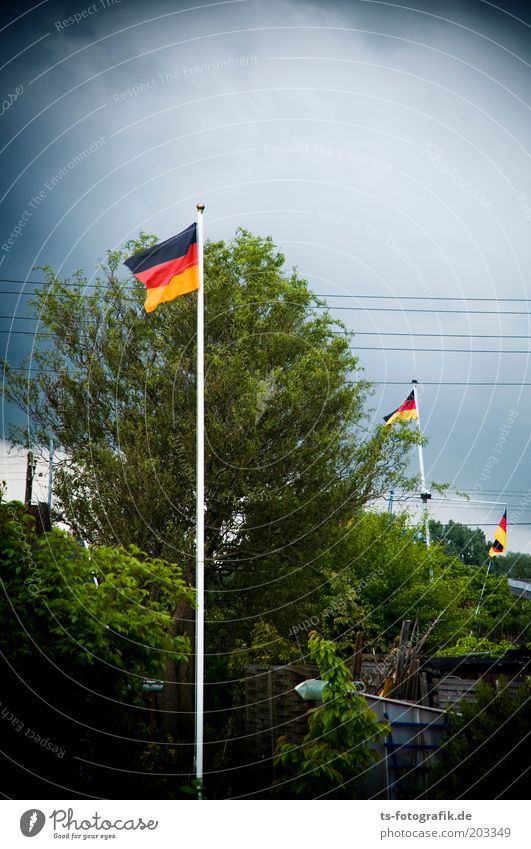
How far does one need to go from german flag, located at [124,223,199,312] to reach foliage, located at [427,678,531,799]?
715cm

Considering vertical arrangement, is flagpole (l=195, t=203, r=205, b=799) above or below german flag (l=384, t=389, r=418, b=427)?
below

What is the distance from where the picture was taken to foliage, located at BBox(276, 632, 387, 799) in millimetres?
8094

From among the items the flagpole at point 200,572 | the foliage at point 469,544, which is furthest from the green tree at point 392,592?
the foliage at point 469,544

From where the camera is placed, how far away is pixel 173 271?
11.8 m

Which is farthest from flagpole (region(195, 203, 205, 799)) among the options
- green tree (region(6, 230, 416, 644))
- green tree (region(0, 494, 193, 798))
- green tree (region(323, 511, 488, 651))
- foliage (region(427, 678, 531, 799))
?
green tree (region(323, 511, 488, 651))

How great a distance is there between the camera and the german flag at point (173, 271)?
38.5ft

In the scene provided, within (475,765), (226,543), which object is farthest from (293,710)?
(475,765)

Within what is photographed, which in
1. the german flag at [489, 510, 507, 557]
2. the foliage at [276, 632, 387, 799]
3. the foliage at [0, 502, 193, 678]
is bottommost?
the foliage at [276, 632, 387, 799]

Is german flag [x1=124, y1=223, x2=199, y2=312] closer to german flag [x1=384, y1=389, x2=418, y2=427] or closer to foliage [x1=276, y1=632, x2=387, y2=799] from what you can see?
foliage [x1=276, y1=632, x2=387, y2=799]

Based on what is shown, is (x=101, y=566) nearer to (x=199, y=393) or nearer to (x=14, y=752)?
(x=14, y=752)

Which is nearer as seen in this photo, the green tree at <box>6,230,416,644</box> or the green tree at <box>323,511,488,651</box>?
the green tree at <box>6,230,416,644</box>

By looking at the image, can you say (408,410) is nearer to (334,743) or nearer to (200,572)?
(200,572)

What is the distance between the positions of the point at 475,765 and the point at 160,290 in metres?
7.86

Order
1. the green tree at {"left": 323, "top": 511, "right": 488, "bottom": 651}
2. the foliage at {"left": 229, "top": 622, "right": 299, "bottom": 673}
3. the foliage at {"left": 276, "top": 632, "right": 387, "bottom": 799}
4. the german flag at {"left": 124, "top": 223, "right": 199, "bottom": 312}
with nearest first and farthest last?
the foliage at {"left": 276, "top": 632, "right": 387, "bottom": 799}, the german flag at {"left": 124, "top": 223, "right": 199, "bottom": 312}, the foliage at {"left": 229, "top": 622, "right": 299, "bottom": 673}, the green tree at {"left": 323, "top": 511, "right": 488, "bottom": 651}
